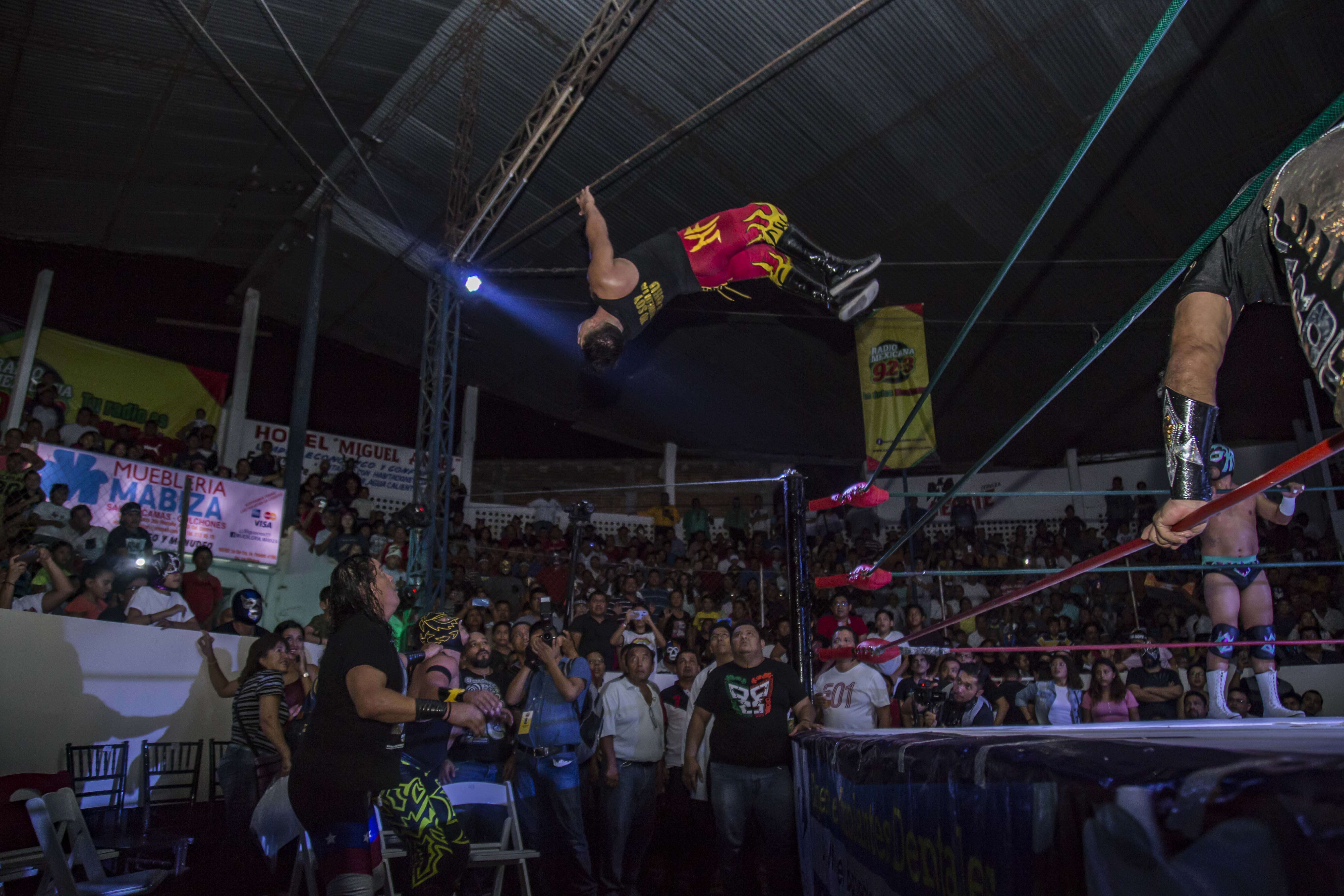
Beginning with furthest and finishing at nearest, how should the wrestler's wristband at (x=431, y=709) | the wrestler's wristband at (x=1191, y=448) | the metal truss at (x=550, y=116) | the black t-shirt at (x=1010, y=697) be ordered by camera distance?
the metal truss at (x=550, y=116) → the black t-shirt at (x=1010, y=697) → the wrestler's wristband at (x=431, y=709) → the wrestler's wristband at (x=1191, y=448)

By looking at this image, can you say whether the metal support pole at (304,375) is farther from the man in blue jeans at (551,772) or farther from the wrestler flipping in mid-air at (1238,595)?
the wrestler flipping in mid-air at (1238,595)

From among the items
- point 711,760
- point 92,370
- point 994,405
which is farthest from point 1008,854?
point 92,370

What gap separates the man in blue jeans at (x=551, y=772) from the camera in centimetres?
367

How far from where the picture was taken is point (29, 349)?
8.09 metres

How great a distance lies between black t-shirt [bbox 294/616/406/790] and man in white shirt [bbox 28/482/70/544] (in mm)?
4541

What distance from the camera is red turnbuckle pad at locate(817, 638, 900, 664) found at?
306cm

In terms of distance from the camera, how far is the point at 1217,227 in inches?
48.9

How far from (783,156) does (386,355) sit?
6.85 meters

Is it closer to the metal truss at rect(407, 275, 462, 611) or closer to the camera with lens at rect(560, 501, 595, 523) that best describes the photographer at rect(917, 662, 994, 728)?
the camera with lens at rect(560, 501, 595, 523)

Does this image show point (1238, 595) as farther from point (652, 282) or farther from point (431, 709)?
point (431, 709)

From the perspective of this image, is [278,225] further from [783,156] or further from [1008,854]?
[1008,854]

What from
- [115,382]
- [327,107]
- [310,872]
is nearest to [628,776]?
[310,872]

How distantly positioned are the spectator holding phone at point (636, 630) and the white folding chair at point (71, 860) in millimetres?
2735

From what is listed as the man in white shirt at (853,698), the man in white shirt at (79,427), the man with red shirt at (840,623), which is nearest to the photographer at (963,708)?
the man in white shirt at (853,698)
